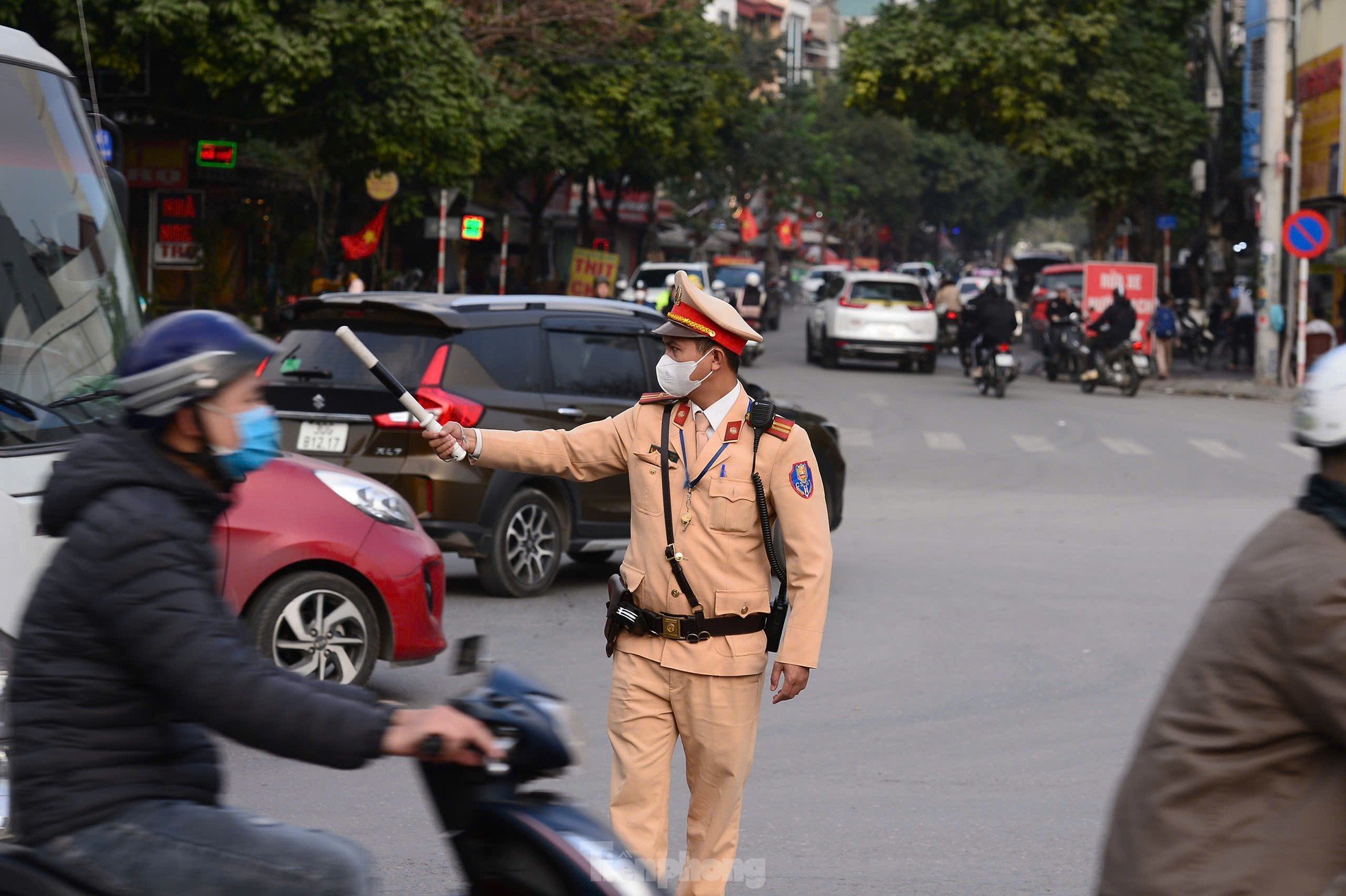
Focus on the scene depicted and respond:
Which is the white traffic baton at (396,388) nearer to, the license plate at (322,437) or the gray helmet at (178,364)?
the gray helmet at (178,364)

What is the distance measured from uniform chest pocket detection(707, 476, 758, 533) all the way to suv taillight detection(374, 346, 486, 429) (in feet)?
17.8

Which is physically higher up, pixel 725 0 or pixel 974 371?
pixel 725 0

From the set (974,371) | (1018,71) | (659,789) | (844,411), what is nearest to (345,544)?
(659,789)

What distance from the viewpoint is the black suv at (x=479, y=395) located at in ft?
32.3

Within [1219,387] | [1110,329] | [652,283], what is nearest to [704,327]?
[1110,329]

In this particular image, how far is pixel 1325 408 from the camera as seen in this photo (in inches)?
109

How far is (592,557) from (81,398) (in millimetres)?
6232

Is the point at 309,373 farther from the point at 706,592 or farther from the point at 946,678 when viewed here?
the point at 706,592

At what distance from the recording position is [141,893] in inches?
107

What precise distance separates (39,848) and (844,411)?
74.0 feet

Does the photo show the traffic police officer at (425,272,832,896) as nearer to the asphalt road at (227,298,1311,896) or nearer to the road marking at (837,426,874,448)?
the asphalt road at (227,298,1311,896)

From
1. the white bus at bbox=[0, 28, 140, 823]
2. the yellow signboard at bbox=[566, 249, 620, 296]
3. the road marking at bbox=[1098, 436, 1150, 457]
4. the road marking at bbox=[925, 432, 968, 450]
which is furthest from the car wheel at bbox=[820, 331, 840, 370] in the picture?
the white bus at bbox=[0, 28, 140, 823]

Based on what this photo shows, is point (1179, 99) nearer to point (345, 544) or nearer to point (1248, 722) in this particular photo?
point (345, 544)

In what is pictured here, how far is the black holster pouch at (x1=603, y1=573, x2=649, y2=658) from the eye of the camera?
449 centimetres
